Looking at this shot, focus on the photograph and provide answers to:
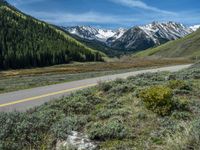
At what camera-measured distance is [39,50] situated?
550 feet

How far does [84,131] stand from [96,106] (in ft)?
10.1

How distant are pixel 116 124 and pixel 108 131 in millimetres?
496

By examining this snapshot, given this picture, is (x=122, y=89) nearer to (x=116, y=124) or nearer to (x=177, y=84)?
(x=177, y=84)

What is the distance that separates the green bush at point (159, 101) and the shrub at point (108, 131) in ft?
5.68

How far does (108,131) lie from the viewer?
853 centimetres

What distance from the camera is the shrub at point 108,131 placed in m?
8.42

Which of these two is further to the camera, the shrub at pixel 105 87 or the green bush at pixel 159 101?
the shrub at pixel 105 87

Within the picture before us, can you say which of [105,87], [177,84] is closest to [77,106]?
[105,87]

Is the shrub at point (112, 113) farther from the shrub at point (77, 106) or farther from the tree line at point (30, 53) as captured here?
the tree line at point (30, 53)

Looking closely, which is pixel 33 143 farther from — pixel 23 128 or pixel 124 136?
pixel 124 136

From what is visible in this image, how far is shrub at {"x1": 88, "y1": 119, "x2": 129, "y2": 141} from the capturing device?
8422 mm

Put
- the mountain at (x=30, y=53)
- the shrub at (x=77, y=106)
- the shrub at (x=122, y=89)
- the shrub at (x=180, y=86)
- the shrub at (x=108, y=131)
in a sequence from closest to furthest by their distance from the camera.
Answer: the shrub at (x=108, y=131) < the shrub at (x=77, y=106) < the shrub at (x=180, y=86) < the shrub at (x=122, y=89) < the mountain at (x=30, y=53)

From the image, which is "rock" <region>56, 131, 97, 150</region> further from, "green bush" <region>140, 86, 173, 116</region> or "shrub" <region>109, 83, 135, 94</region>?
"shrub" <region>109, 83, 135, 94</region>

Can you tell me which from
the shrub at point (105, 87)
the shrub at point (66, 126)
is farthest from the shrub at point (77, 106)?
the shrub at point (105, 87)
